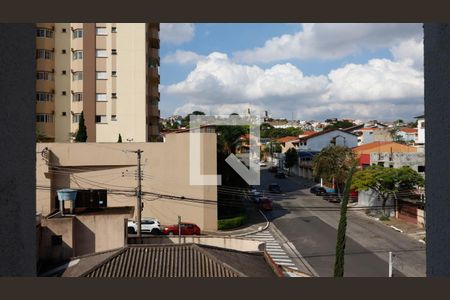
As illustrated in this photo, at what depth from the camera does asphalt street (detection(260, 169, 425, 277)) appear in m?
15.7

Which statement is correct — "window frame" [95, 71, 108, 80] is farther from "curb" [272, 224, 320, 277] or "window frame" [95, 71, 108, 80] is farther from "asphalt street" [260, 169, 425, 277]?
"curb" [272, 224, 320, 277]

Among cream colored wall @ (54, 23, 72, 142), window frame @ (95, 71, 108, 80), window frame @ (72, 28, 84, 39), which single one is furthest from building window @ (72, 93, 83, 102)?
window frame @ (72, 28, 84, 39)

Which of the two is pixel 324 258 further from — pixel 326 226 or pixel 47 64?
pixel 47 64

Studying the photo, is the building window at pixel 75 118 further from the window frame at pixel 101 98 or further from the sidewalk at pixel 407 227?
the sidewalk at pixel 407 227

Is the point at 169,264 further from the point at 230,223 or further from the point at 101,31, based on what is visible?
the point at 101,31

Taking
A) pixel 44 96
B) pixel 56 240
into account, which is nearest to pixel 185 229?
pixel 56 240

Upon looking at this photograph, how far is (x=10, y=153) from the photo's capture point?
166 centimetres

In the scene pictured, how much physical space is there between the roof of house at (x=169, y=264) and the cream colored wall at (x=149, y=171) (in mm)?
10134

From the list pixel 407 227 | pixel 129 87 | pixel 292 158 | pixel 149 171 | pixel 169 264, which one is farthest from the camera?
pixel 292 158

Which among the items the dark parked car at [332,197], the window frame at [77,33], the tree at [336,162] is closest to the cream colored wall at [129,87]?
the window frame at [77,33]

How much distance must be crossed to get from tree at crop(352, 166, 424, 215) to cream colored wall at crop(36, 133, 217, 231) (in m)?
8.45

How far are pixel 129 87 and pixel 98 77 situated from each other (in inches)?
79.9

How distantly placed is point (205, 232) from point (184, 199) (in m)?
1.87

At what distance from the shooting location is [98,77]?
2723 centimetres
